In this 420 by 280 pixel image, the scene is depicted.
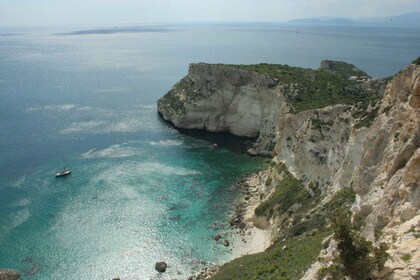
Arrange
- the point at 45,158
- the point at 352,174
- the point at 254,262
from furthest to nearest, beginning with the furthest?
the point at 45,158 < the point at 352,174 < the point at 254,262

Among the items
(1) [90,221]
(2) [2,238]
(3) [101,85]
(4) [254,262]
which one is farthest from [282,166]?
(3) [101,85]

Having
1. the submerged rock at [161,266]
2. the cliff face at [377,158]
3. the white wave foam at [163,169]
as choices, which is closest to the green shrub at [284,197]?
the cliff face at [377,158]

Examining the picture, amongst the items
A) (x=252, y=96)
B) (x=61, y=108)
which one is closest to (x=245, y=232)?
(x=252, y=96)

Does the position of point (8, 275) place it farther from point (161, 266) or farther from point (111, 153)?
point (111, 153)

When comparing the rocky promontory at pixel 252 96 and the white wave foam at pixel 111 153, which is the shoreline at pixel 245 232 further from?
the white wave foam at pixel 111 153

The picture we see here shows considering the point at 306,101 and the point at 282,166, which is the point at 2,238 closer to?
the point at 282,166

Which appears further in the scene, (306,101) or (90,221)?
(306,101)
